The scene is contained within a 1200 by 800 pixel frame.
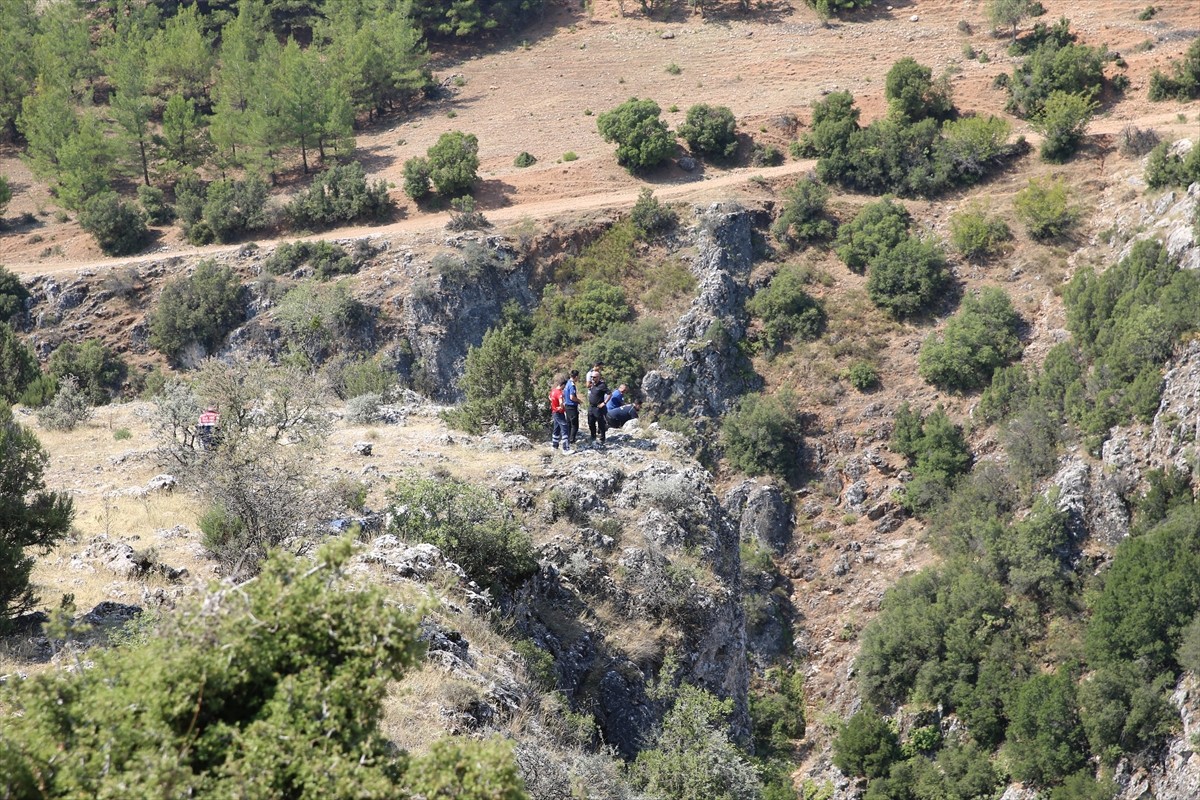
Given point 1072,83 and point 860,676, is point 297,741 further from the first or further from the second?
point 1072,83

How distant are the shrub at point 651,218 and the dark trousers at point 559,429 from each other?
2302 centimetres

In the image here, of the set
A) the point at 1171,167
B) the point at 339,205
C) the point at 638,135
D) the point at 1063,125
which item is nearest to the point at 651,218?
the point at 638,135

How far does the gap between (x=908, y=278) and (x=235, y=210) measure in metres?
Answer: 25.4

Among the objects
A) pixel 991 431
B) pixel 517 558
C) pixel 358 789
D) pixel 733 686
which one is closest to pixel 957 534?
pixel 991 431

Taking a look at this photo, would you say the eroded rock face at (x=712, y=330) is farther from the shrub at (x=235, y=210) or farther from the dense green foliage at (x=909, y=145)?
the shrub at (x=235, y=210)

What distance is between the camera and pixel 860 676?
32000mm

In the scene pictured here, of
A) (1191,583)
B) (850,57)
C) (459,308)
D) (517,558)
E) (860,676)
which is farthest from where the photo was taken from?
(850,57)

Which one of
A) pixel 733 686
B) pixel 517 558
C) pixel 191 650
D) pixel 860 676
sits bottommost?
pixel 860 676

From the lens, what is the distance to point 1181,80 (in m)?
43.4

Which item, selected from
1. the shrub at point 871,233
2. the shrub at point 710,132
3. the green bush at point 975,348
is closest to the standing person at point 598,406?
the green bush at point 975,348

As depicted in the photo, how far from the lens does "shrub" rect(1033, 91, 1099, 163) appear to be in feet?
138

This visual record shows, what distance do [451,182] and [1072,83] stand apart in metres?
24.7

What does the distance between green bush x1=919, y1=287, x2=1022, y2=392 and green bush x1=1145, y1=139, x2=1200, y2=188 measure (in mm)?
6652

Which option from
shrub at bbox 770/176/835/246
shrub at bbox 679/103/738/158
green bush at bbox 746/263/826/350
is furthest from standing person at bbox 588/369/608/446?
shrub at bbox 679/103/738/158
